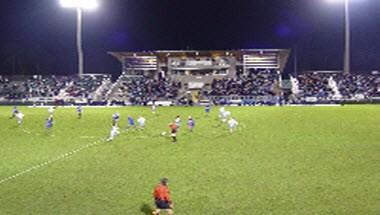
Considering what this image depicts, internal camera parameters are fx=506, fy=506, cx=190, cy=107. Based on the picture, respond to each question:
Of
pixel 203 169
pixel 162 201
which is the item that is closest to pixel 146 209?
pixel 162 201

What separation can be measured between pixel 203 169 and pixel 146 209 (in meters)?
6.77

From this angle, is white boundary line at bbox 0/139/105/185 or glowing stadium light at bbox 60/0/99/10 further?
glowing stadium light at bbox 60/0/99/10

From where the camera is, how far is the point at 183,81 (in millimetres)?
74312

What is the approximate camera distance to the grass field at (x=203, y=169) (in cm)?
1695

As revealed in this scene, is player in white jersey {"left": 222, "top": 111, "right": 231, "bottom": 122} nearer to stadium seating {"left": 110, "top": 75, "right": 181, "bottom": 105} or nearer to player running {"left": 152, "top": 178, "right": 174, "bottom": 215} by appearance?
stadium seating {"left": 110, "top": 75, "right": 181, "bottom": 105}

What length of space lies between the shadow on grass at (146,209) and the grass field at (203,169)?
4 centimetres

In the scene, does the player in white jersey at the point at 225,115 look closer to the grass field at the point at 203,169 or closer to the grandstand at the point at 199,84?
the grass field at the point at 203,169

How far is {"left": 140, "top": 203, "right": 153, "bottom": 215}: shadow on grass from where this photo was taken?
16094 mm

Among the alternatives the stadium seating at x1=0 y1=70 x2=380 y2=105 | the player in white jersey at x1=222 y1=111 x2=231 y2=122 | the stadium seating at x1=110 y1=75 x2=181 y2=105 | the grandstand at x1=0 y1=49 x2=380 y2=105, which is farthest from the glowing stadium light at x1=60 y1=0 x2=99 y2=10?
the player in white jersey at x1=222 y1=111 x2=231 y2=122

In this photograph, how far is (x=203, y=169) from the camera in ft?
75.0

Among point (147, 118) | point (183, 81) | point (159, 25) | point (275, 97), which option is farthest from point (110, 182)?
point (159, 25)

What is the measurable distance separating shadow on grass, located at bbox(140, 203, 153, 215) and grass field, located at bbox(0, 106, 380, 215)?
36 millimetres

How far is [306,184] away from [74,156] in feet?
42.7

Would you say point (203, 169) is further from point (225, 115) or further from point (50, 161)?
point (225, 115)
